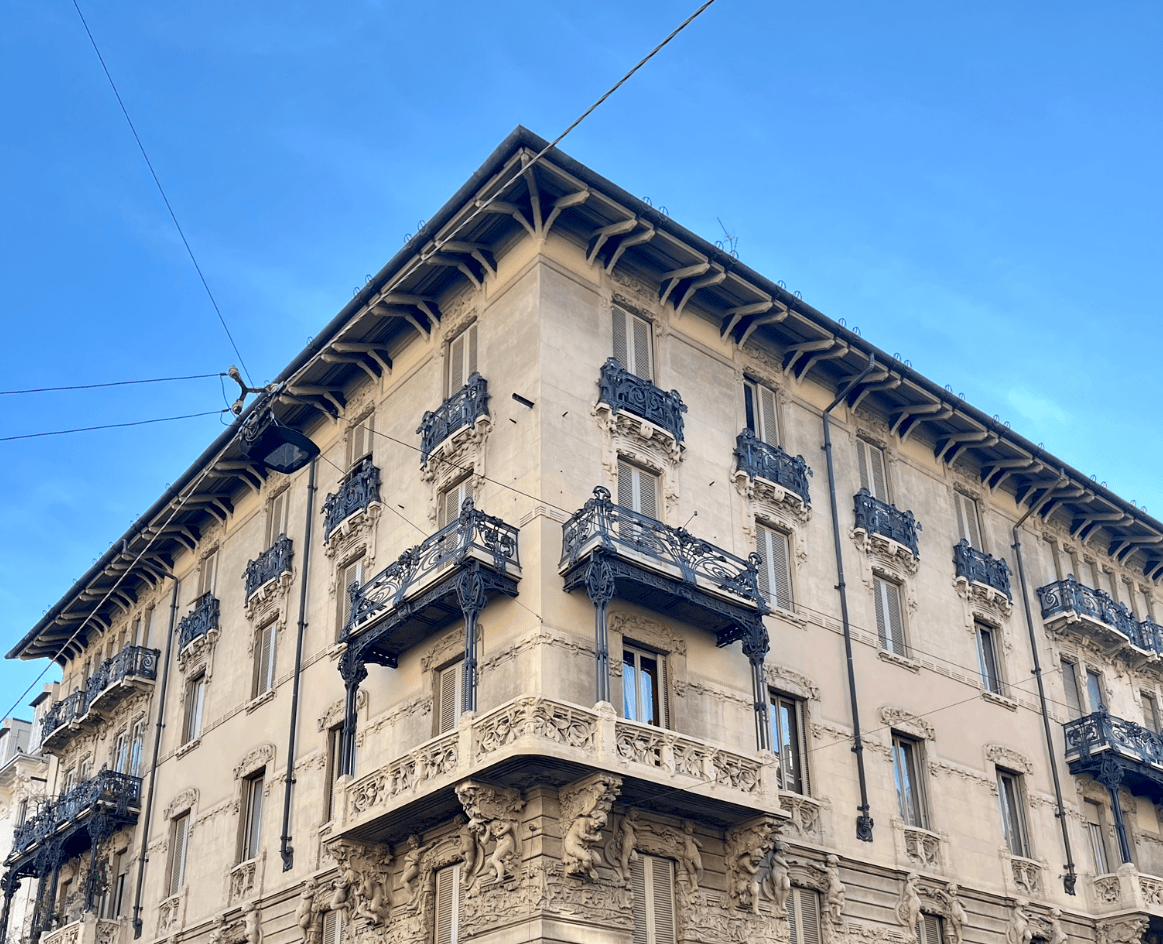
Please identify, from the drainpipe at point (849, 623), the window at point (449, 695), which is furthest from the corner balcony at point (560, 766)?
the drainpipe at point (849, 623)

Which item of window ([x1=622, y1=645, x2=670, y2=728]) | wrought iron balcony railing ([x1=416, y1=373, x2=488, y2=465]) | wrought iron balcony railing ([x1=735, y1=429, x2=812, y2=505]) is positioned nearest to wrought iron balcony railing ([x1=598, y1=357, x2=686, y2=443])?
wrought iron balcony railing ([x1=735, y1=429, x2=812, y2=505])

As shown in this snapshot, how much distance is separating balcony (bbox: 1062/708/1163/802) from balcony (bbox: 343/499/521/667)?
16179 mm

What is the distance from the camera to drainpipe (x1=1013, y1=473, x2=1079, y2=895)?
2962 centimetres

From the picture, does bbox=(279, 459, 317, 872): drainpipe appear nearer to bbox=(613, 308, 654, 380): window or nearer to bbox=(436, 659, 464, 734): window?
bbox=(436, 659, 464, 734): window

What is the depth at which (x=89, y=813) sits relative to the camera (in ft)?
113

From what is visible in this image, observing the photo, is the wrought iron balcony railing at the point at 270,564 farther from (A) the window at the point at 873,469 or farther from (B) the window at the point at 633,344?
(A) the window at the point at 873,469

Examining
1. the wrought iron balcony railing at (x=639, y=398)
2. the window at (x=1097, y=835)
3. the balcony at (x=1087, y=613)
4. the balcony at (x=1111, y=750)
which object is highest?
the wrought iron balcony railing at (x=639, y=398)

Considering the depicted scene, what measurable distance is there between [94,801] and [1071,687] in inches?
1007

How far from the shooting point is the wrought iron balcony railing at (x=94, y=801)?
34219mm

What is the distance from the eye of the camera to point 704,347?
94.7 feet

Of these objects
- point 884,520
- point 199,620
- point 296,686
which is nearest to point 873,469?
point 884,520

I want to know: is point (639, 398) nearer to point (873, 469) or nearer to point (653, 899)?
point (873, 469)

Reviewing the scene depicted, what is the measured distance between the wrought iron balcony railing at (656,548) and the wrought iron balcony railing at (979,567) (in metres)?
8.80

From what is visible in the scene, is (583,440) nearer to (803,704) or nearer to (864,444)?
(803,704)
